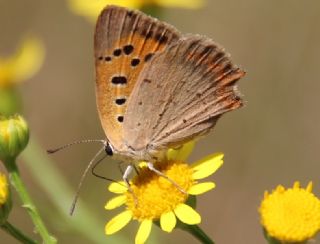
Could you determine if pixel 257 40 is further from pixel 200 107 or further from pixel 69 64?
pixel 200 107

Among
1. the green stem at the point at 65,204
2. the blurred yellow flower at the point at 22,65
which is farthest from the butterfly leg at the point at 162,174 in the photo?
the blurred yellow flower at the point at 22,65

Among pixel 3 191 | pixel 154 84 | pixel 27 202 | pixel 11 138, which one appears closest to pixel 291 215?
pixel 154 84

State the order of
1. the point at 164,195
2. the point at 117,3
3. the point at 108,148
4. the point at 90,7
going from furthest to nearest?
the point at 90,7 < the point at 117,3 < the point at 108,148 < the point at 164,195

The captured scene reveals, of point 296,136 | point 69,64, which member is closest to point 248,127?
A: point 296,136

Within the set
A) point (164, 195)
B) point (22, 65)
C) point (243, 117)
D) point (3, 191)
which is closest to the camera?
point (164, 195)

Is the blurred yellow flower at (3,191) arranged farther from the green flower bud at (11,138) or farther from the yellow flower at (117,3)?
the yellow flower at (117,3)

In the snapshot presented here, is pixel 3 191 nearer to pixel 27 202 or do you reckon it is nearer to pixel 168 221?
pixel 27 202

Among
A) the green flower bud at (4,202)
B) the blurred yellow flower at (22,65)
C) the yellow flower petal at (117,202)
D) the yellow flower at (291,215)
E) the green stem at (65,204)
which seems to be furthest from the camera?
the blurred yellow flower at (22,65)
